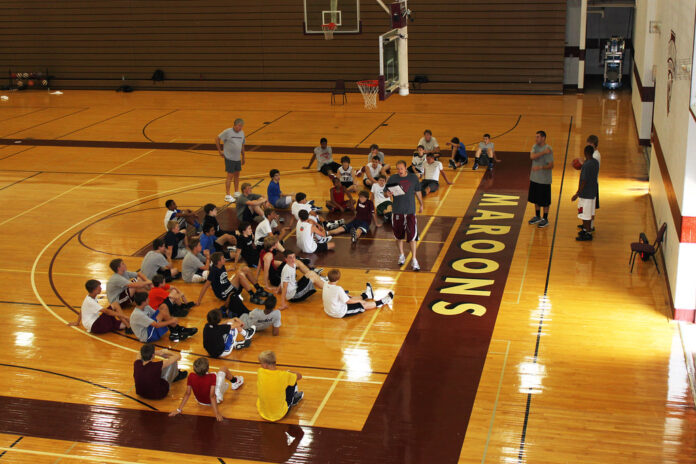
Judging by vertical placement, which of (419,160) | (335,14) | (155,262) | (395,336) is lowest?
(395,336)

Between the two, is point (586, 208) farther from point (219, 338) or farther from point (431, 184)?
point (219, 338)

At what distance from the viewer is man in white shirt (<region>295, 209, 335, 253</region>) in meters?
15.1

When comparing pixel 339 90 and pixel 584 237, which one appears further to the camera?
pixel 339 90

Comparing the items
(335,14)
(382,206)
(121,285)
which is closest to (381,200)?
(382,206)

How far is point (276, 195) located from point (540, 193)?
5.91 meters

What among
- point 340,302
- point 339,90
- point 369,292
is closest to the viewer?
point 340,302

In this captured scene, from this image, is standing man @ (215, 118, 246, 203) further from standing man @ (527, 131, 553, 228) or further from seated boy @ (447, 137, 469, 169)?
standing man @ (527, 131, 553, 228)

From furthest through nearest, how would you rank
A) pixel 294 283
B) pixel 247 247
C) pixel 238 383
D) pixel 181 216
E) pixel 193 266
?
pixel 181 216 → pixel 247 247 → pixel 193 266 → pixel 294 283 → pixel 238 383

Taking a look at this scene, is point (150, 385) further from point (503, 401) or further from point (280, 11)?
point (280, 11)

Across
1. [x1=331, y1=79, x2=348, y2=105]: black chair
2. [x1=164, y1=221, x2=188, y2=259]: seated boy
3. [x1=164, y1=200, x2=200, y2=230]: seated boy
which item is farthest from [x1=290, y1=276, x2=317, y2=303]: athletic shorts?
[x1=331, y1=79, x2=348, y2=105]: black chair

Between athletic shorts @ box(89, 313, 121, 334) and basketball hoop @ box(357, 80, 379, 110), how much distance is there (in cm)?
1818

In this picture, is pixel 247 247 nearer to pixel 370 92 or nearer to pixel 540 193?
pixel 540 193

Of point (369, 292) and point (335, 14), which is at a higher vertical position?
point (335, 14)

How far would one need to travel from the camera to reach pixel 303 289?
13297 mm
